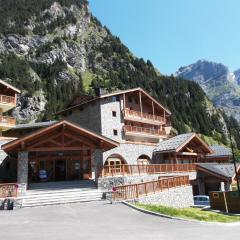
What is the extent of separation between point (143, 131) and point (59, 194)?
25.2 meters

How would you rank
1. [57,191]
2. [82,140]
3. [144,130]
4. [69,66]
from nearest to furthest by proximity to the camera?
[57,191]
[82,140]
[144,130]
[69,66]

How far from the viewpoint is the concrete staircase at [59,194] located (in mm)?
21922

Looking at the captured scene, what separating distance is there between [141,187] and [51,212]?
6866 millimetres

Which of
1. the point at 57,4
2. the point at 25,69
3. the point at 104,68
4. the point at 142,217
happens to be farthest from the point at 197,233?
the point at 57,4

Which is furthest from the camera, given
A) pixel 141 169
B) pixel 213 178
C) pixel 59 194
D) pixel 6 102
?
pixel 6 102

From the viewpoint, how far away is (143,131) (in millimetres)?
47094

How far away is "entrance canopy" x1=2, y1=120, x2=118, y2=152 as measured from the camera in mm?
25391

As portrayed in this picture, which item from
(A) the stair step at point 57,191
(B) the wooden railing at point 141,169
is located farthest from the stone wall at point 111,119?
(A) the stair step at point 57,191

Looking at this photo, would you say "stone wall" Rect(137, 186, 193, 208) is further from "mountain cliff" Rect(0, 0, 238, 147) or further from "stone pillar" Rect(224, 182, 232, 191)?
"mountain cliff" Rect(0, 0, 238, 147)

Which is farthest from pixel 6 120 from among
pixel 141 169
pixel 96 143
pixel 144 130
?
pixel 144 130

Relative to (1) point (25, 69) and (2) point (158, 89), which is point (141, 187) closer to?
(1) point (25, 69)

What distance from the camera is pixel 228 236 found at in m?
13.0

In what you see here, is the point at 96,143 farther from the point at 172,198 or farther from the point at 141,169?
the point at 172,198

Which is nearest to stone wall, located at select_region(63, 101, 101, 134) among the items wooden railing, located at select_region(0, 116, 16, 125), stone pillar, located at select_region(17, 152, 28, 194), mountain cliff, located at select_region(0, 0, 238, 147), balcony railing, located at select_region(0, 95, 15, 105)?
wooden railing, located at select_region(0, 116, 16, 125)
